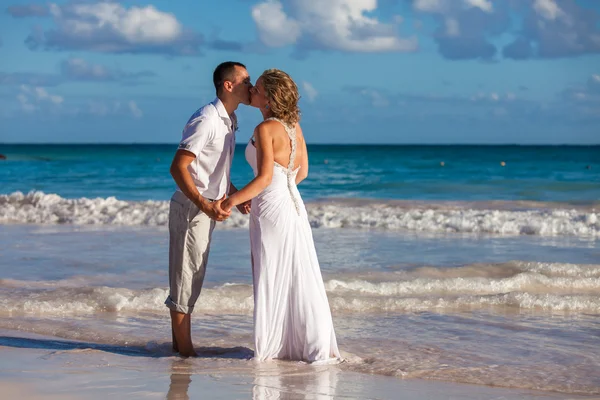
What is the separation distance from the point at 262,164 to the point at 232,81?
0.63 metres

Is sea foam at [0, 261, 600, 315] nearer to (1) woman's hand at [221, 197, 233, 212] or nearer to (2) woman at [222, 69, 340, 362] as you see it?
(2) woman at [222, 69, 340, 362]

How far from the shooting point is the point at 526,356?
5.77 metres

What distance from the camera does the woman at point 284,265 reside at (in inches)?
203

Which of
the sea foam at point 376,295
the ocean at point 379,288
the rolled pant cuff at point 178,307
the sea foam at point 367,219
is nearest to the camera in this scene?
the rolled pant cuff at point 178,307

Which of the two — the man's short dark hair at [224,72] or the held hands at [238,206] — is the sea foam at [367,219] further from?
the man's short dark hair at [224,72]

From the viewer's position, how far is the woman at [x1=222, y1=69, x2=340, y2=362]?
515 cm

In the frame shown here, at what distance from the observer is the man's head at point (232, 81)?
17.1 ft

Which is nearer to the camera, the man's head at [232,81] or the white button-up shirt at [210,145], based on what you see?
the white button-up shirt at [210,145]

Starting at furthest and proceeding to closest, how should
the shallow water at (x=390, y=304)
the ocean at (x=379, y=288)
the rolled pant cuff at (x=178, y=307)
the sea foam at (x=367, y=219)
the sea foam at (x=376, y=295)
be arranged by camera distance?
1. the sea foam at (x=367, y=219)
2. the sea foam at (x=376, y=295)
3. the ocean at (x=379, y=288)
4. the shallow water at (x=390, y=304)
5. the rolled pant cuff at (x=178, y=307)

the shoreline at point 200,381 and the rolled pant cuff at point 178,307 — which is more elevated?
the rolled pant cuff at point 178,307

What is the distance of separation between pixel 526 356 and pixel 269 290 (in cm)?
205

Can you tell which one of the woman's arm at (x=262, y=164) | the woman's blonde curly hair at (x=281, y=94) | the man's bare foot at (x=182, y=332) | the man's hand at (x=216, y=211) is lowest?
the man's bare foot at (x=182, y=332)

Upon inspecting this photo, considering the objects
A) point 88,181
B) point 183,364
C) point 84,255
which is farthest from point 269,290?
point 88,181

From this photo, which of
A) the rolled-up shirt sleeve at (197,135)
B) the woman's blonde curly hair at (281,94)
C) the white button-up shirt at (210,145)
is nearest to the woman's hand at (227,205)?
the white button-up shirt at (210,145)
